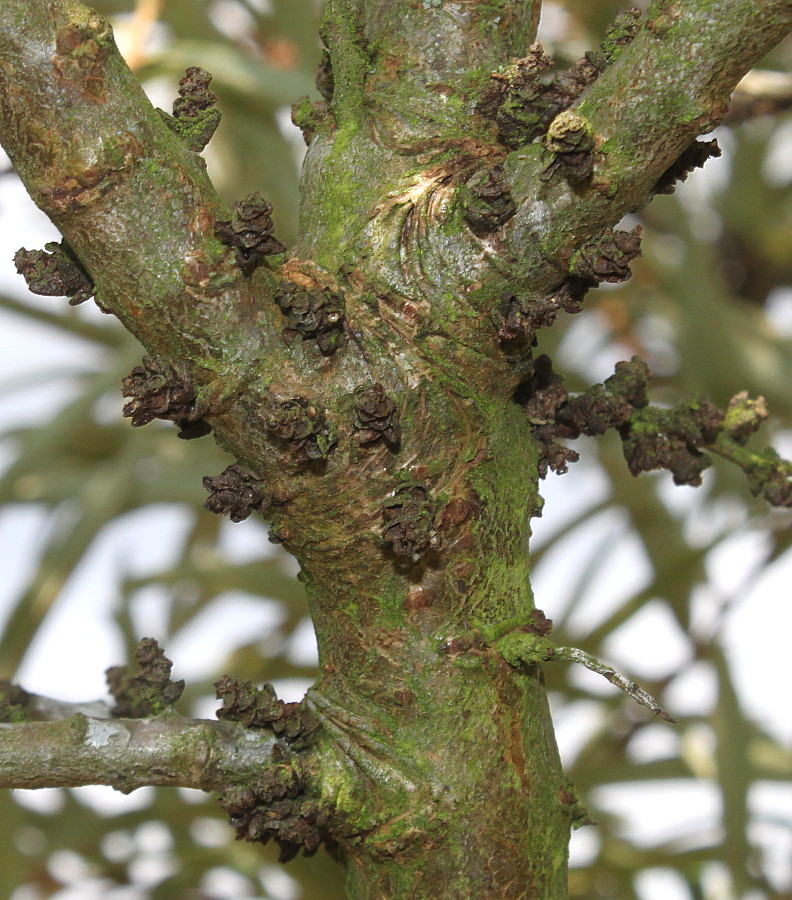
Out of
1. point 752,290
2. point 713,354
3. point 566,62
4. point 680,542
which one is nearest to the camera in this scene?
point 566,62

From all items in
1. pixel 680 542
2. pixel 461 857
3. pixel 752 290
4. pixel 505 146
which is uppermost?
pixel 752 290

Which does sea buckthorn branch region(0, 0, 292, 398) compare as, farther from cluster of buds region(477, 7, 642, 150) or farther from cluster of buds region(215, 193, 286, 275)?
cluster of buds region(477, 7, 642, 150)

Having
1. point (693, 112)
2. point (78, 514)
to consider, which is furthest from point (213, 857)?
point (693, 112)

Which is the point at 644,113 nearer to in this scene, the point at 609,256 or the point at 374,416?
the point at 609,256

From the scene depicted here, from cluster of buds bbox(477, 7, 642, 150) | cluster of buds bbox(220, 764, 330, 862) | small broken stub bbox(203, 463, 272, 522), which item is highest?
cluster of buds bbox(477, 7, 642, 150)

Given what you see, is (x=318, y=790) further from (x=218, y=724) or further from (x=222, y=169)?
(x=222, y=169)

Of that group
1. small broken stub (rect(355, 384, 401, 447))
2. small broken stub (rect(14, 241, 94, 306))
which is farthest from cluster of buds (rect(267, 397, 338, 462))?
small broken stub (rect(14, 241, 94, 306))
